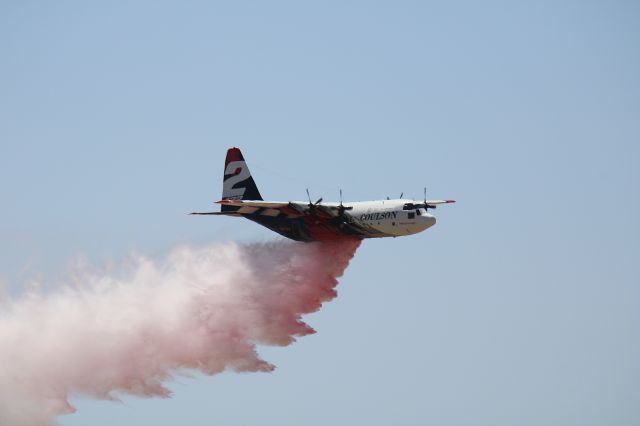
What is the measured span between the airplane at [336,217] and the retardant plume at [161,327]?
1.45 m

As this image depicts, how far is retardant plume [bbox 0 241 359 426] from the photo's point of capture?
113m

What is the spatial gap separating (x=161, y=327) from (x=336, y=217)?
10689 millimetres

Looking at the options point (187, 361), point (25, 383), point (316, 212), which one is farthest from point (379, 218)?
point (25, 383)

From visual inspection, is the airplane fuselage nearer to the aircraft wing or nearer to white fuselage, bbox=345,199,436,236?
white fuselage, bbox=345,199,436,236

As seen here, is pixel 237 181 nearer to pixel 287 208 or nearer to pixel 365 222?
pixel 287 208

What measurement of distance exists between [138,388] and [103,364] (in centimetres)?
217

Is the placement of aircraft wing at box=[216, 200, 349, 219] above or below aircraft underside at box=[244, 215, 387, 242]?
above

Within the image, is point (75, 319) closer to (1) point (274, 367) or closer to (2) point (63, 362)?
(2) point (63, 362)

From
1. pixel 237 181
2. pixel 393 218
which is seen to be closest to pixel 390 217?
pixel 393 218

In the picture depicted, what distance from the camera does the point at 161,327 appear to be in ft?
376

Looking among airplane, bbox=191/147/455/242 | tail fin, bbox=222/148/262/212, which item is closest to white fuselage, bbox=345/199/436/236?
airplane, bbox=191/147/455/242

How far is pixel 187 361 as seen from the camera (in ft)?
374

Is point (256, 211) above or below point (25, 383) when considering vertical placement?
above

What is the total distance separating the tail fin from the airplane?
6.65 ft
